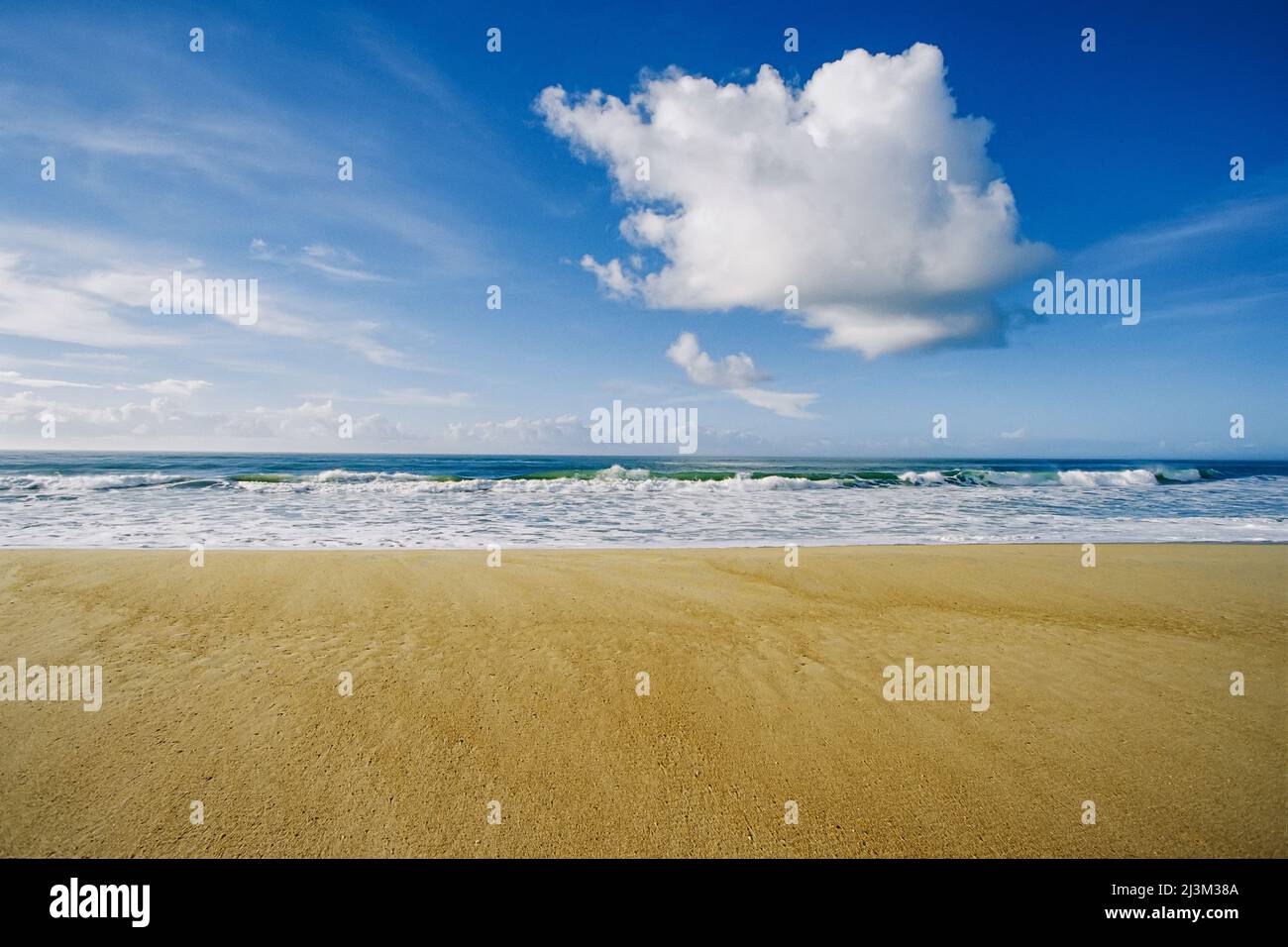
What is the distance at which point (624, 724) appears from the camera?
3854 mm

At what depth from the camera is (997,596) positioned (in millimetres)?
7309

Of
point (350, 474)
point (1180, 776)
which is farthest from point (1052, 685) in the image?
point (350, 474)

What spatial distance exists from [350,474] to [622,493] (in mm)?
18561

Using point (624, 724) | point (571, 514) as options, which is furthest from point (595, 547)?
point (624, 724)

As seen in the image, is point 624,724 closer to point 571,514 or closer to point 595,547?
point 595,547

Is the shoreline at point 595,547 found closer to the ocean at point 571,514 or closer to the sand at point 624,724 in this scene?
the ocean at point 571,514

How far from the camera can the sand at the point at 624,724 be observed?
2.90m

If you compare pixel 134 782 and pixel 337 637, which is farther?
pixel 337 637

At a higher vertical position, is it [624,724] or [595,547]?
[595,547]

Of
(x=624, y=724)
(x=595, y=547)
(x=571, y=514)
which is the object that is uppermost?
(x=571, y=514)

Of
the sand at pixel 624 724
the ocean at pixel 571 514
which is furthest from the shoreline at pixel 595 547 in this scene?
the sand at pixel 624 724
